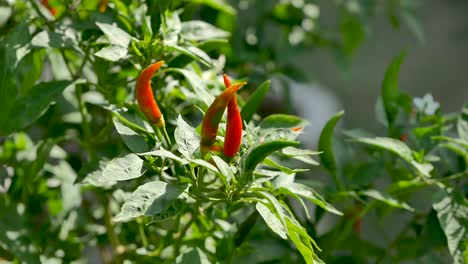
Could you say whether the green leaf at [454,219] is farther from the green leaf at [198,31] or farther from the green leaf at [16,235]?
the green leaf at [16,235]

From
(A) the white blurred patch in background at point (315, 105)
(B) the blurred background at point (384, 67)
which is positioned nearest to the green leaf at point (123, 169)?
(B) the blurred background at point (384, 67)

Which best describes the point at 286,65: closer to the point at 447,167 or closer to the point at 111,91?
the point at 447,167

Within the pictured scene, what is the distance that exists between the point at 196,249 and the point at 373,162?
1.04ft

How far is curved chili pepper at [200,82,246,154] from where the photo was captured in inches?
28.3

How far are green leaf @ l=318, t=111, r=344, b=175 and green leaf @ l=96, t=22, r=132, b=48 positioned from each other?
24 cm

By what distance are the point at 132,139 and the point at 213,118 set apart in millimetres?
103

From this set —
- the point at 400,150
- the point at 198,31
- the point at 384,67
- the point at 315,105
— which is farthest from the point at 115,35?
the point at 384,67

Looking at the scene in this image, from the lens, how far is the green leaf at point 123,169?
71 cm

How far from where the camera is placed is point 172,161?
0.85 meters

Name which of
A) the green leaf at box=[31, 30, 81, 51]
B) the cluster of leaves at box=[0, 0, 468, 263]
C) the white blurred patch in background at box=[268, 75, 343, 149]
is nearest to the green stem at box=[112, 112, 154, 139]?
the cluster of leaves at box=[0, 0, 468, 263]

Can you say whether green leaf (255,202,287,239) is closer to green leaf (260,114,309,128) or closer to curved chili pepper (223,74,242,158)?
curved chili pepper (223,74,242,158)

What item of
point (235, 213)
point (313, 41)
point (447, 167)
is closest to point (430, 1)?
point (313, 41)

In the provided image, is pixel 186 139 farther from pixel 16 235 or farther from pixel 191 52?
pixel 16 235

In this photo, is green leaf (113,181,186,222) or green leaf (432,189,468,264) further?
green leaf (432,189,468,264)
